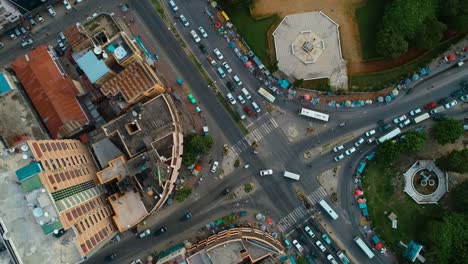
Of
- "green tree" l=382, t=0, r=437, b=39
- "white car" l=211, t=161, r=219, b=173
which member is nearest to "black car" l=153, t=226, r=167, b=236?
"white car" l=211, t=161, r=219, b=173

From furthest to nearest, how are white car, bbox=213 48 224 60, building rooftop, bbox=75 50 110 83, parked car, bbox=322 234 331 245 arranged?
1. white car, bbox=213 48 224 60
2. parked car, bbox=322 234 331 245
3. building rooftop, bbox=75 50 110 83

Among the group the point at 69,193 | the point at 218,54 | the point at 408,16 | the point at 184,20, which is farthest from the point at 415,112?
the point at 69,193

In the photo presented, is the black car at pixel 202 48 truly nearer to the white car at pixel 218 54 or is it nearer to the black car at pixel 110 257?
the white car at pixel 218 54

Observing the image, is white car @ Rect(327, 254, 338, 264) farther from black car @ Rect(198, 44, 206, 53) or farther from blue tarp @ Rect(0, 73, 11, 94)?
blue tarp @ Rect(0, 73, 11, 94)

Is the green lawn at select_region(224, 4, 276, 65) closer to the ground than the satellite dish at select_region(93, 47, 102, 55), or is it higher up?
closer to the ground

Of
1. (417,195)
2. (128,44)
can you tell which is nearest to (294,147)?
(417,195)

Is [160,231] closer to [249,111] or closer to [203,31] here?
[249,111]
